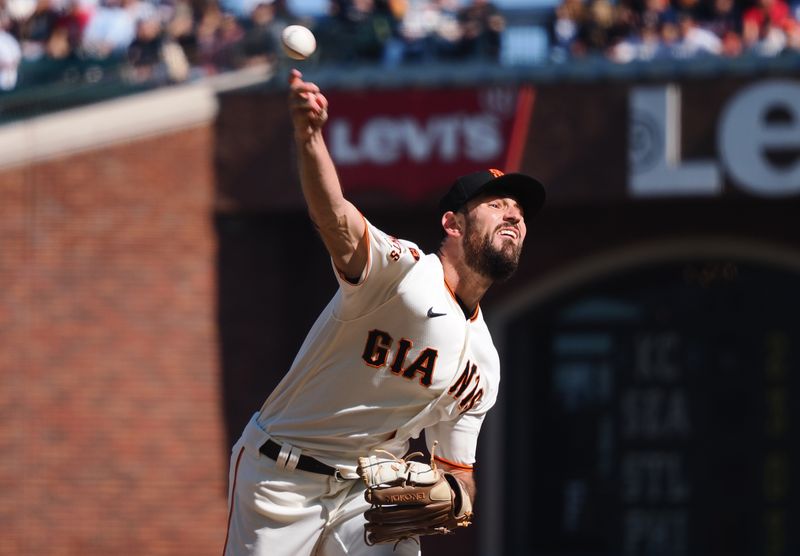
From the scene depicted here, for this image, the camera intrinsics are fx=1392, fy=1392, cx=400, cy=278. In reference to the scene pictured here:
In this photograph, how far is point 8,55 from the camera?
47.0ft

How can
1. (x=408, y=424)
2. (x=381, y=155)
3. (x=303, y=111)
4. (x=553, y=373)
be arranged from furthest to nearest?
1. (x=553, y=373)
2. (x=381, y=155)
3. (x=408, y=424)
4. (x=303, y=111)

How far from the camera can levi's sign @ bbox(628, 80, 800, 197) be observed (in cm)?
1209

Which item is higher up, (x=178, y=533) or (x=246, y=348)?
(x=246, y=348)

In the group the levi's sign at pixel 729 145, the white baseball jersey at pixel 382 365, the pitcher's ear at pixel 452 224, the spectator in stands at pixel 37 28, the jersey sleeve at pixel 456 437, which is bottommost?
the jersey sleeve at pixel 456 437

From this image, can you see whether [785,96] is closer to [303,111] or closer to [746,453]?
[746,453]

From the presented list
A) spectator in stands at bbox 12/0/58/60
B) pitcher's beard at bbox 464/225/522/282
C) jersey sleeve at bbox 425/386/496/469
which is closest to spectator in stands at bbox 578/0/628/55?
spectator in stands at bbox 12/0/58/60

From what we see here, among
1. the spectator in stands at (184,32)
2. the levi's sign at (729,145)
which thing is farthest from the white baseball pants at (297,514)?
the spectator in stands at (184,32)

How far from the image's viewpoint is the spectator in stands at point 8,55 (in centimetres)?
1393

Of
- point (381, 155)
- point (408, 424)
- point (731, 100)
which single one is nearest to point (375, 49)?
point (381, 155)

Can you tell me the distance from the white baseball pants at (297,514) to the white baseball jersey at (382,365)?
11 cm

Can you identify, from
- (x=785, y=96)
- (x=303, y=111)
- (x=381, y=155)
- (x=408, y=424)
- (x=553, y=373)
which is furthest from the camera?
(x=553, y=373)

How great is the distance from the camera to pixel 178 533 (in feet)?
43.5

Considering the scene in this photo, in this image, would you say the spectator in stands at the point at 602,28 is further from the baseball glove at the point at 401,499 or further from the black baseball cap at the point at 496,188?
the baseball glove at the point at 401,499

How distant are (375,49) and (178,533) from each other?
5014mm
